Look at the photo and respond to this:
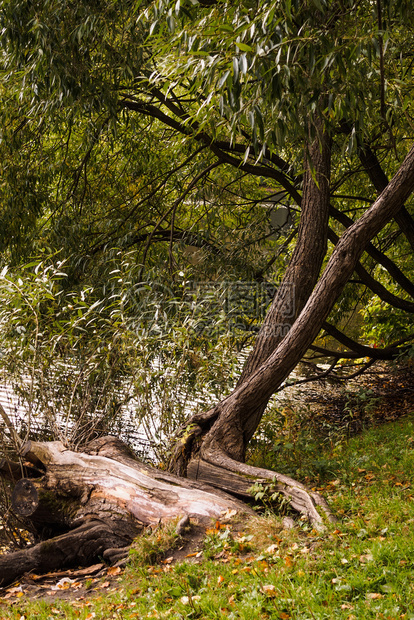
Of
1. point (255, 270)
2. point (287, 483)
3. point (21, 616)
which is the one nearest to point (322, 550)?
point (287, 483)

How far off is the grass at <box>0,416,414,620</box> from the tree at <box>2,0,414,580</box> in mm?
436

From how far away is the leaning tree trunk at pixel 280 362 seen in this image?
5129 mm

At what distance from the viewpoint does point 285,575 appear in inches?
123

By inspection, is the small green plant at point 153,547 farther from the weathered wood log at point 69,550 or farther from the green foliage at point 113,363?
the green foliage at point 113,363

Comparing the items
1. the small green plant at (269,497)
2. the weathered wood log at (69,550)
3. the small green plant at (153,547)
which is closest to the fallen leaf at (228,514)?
the small green plant at (269,497)

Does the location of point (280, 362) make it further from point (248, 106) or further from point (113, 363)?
point (248, 106)

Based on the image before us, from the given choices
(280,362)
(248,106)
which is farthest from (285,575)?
(248,106)

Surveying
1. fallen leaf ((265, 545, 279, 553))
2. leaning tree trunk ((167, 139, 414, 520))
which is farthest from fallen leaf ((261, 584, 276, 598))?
leaning tree trunk ((167, 139, 414, 520))

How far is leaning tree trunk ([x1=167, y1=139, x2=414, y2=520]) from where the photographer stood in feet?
16.8

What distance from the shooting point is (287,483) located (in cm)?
438

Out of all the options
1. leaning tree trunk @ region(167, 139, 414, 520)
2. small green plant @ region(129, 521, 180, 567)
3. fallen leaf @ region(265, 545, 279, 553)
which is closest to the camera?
fallen leaf @ region(265, 545, 279, 553)

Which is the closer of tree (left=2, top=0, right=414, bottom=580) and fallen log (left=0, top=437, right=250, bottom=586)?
tree (left=2, top=0, right=414, bottom=580)

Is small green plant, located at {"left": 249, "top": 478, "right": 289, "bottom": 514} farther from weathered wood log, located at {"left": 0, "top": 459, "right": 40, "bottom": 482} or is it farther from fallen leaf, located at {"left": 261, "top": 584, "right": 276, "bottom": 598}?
weathered wood log, located at {"left": 0, "top": 459, "right": 40, "bottom": 482}

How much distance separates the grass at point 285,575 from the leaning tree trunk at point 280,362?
1080 mm
